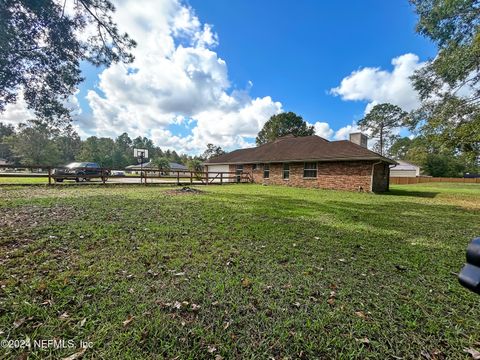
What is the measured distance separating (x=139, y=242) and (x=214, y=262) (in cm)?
148

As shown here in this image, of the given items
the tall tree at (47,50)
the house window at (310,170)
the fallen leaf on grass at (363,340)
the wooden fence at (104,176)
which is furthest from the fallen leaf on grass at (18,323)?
the house window at (310,170)

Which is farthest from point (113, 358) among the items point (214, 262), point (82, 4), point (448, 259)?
point (82, 4)

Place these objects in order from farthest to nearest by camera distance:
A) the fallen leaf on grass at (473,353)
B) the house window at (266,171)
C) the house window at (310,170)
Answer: the house window at (266,171) < the house window at (310,170) < the fallen leaf on grass at (473,353)

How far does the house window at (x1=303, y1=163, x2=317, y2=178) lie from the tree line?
14093mm

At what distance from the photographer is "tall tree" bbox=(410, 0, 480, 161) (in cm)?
830

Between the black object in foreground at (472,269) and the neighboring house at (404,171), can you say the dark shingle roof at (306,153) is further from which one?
the neighboring house at (404,171)

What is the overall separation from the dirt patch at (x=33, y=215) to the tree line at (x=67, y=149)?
3.23 meters

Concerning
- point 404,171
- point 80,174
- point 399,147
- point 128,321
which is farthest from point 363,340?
point 399,147

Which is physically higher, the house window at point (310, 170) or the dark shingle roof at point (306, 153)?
the dark shingle roof at point (306, 153)

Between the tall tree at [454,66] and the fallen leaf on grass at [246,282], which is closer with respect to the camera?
the fallen leaf on grass at [246,282]

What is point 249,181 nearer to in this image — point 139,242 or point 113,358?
point 139,242

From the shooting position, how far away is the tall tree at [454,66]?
27.2ft

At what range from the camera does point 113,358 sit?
1.51 meters

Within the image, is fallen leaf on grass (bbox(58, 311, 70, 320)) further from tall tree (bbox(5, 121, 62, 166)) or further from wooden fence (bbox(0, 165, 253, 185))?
tall tree (bbox(5, 121, 62, 166))
